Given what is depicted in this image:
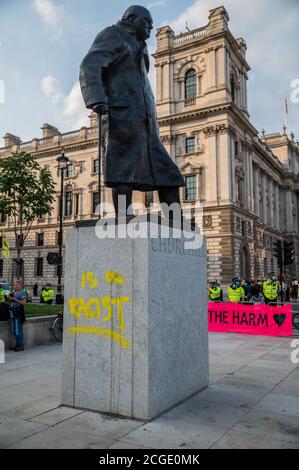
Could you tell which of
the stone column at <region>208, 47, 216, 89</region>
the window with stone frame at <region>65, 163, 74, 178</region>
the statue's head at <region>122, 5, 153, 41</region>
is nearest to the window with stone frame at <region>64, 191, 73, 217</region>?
the window with stone frame at <region>65, 163, 74, 178</region>

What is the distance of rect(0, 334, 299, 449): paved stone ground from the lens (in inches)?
142

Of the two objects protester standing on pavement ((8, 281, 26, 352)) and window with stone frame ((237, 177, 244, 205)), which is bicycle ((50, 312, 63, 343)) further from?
window with stone frame ((237, 177, 244, 205))

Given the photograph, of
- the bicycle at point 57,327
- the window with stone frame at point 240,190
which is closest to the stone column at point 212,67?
the window with stone frame at point 240,190

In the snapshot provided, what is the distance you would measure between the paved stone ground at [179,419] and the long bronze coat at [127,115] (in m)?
2.80

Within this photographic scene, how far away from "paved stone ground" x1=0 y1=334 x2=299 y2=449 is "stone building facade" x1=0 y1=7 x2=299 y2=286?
3049 cm

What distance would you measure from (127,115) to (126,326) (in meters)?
2.67

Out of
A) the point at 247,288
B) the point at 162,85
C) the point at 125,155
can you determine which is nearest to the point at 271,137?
the point at 162,85

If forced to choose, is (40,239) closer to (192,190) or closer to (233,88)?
(192,190)

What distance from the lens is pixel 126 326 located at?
4.42 metres

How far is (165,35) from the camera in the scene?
140ft

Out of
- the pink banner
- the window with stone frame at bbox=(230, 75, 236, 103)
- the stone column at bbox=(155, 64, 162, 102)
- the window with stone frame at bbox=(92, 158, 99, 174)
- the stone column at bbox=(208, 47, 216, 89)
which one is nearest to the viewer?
the pink banner
